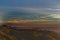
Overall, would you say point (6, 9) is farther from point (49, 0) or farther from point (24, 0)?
point (49, 0)

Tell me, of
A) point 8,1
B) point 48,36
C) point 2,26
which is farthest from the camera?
point 48,36

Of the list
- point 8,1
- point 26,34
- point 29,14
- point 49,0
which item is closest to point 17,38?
point 26,34

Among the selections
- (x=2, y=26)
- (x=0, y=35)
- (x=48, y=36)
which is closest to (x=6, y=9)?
(x=2, y=26)

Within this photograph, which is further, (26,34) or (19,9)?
(26,34)

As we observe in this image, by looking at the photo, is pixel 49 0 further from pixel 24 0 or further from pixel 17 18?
pixel 17 18

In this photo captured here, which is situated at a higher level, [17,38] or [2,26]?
[2,26]

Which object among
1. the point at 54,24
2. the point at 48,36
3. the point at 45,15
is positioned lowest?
the point at 48,36

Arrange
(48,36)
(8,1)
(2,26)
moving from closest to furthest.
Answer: (8,1) → (2,26) → (48,36)
